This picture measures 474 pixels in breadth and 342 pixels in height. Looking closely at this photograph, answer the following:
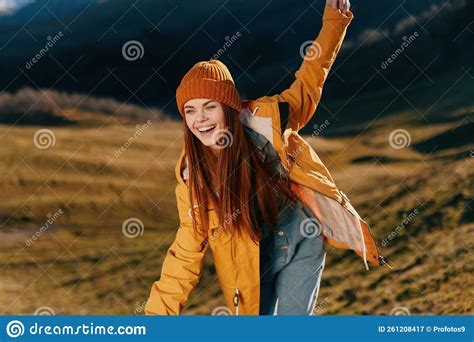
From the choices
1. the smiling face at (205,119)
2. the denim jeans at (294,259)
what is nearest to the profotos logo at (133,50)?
the smiling face at (205,119)

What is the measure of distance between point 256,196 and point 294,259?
28cm

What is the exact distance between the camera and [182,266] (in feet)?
10.2

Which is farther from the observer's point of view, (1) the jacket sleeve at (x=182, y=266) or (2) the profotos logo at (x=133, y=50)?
(2) the profotos logo at (x=133, y=50)

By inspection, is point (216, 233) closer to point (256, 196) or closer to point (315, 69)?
point (256, 196)

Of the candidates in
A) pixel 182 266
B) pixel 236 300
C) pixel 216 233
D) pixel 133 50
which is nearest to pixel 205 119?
pixel 216 233

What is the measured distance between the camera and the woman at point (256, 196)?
309 cm

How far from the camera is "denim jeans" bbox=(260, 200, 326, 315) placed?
3.08 m

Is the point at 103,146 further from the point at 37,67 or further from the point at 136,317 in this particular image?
the point at 136,317

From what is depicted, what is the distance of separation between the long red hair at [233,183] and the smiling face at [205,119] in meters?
0.02

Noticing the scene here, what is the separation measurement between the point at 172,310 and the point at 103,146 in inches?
94.4

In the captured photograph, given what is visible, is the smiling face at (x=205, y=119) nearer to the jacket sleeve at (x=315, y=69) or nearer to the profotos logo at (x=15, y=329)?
the jacket sleeve at (x=315, y=69)

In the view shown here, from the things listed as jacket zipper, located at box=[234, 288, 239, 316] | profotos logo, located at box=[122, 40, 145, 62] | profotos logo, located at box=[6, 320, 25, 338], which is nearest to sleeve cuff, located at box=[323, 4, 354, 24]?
jacket zipper, located at box=[234, 288, 239, 316]

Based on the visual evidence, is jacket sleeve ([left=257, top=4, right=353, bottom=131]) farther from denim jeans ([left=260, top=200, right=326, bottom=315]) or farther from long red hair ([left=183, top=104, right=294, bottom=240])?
denim jeans ([left=260, top=200, right=326, bottom=315])

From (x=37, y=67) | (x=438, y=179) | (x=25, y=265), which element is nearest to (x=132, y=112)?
(x=37, y=67)
